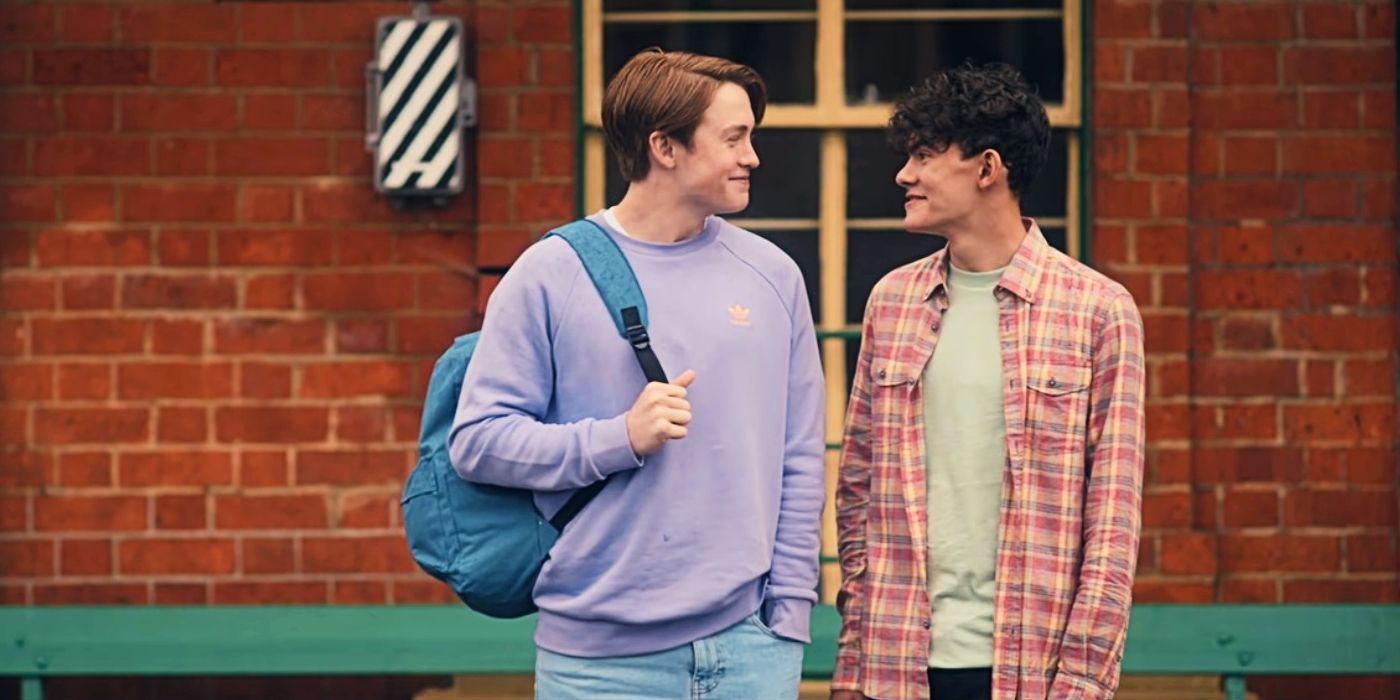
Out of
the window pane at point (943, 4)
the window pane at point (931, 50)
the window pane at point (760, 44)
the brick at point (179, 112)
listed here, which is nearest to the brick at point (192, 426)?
the brick at point (179, 112)

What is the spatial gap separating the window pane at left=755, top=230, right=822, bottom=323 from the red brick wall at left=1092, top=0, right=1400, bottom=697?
806 millimetres

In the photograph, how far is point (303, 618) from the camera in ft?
18.3

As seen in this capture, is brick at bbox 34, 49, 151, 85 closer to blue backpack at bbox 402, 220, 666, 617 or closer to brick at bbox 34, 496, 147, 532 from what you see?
brick at bbox 34, 496, 147, 532

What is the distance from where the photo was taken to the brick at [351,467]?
5910 millimetres

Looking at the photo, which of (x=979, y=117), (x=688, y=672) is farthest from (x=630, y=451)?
(x=979, y=117)

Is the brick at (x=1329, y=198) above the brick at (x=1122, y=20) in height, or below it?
below

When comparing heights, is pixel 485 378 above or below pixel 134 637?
above

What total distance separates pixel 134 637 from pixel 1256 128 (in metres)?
3.40

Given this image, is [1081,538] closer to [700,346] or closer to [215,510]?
[700,346]

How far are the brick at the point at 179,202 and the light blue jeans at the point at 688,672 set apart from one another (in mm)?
2965

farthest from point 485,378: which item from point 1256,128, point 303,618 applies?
point 1256,128

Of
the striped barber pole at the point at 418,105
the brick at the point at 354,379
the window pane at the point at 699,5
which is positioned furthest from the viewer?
the window pane at the point at 699,5

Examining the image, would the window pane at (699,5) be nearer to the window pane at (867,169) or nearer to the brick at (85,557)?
the window pane at (867,169)

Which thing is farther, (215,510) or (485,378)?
(215,510)
